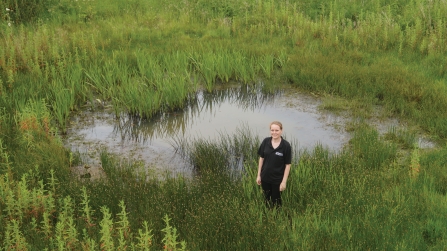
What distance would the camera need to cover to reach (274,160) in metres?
5.04

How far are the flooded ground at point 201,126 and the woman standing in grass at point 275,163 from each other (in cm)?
169

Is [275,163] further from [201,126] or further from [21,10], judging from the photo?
[21,10]

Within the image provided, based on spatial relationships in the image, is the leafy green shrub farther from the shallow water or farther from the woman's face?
the woman's face

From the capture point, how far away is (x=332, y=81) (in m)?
9.17

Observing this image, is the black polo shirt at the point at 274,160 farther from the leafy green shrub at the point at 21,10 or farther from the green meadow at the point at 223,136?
the leafy green shrub at the point at 21,10

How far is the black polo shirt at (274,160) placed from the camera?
5.02m

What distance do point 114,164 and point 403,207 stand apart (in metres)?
3.60

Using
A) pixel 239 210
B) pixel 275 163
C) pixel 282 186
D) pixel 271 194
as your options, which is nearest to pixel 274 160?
pixel 275 163

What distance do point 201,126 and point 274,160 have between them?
10.1 feet

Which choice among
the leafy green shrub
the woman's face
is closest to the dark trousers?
the woman's face

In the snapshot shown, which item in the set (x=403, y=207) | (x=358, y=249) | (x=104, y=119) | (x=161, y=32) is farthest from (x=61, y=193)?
(x=161, y=32)

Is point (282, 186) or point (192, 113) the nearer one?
point (282, 186)

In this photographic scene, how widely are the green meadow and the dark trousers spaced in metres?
0.12

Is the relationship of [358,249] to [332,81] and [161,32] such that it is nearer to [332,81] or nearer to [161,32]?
[332,81]
